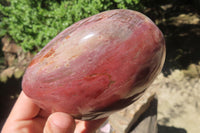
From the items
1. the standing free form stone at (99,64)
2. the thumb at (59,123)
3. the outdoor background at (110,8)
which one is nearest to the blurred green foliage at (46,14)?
the outdoor background at (110,8)

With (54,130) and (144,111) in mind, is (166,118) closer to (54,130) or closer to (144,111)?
(144,111)

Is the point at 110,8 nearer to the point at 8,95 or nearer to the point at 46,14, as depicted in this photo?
the point at 46,14

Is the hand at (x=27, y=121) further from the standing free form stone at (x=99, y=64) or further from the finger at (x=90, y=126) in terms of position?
the standing free form stone at (x=99, y=64)

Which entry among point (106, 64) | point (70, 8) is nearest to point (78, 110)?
point (106, 64)

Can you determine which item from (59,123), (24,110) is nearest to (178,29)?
(24,110)

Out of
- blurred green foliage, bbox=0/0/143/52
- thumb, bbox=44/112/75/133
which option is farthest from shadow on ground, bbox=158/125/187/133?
thumb, bbox=44/112/75/133

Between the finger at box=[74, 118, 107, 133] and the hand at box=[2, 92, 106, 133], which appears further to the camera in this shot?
the finger at box=[74, 118, 107, 133]

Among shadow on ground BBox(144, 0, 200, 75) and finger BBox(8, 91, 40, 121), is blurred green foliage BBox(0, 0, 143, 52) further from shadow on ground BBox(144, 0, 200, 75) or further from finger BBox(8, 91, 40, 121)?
shadow on ground BBox(144, 0, 200, 75)
